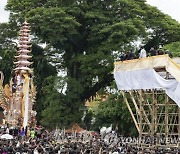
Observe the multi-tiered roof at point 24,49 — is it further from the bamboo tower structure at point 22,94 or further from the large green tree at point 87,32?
the large green tree at point 87,32

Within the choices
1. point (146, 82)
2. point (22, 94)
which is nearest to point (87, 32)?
point (22, 94)

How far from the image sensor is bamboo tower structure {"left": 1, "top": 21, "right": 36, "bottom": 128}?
29.6 meters

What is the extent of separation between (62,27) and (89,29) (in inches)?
93.1

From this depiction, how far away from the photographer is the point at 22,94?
30.0 meters

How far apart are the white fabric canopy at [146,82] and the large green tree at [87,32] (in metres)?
7.67

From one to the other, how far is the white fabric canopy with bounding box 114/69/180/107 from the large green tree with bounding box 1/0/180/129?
767cm

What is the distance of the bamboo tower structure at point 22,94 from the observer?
2958cm

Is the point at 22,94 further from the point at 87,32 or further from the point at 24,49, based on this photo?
the point at 87,32

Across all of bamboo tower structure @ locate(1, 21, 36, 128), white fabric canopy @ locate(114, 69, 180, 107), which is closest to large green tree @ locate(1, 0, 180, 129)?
bamboo tower structure @ locate(1, 21, 36, 128)

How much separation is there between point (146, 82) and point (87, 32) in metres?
13.1

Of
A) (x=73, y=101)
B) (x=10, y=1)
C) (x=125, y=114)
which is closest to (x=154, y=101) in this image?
(x=125, y=114)

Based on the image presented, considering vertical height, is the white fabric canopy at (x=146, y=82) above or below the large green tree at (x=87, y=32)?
below

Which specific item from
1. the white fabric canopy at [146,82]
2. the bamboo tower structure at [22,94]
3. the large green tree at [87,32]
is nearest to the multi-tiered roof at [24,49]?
the bamboo tower structure at [22,94]

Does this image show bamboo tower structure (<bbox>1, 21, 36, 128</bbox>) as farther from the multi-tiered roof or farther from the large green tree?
the large green tree
